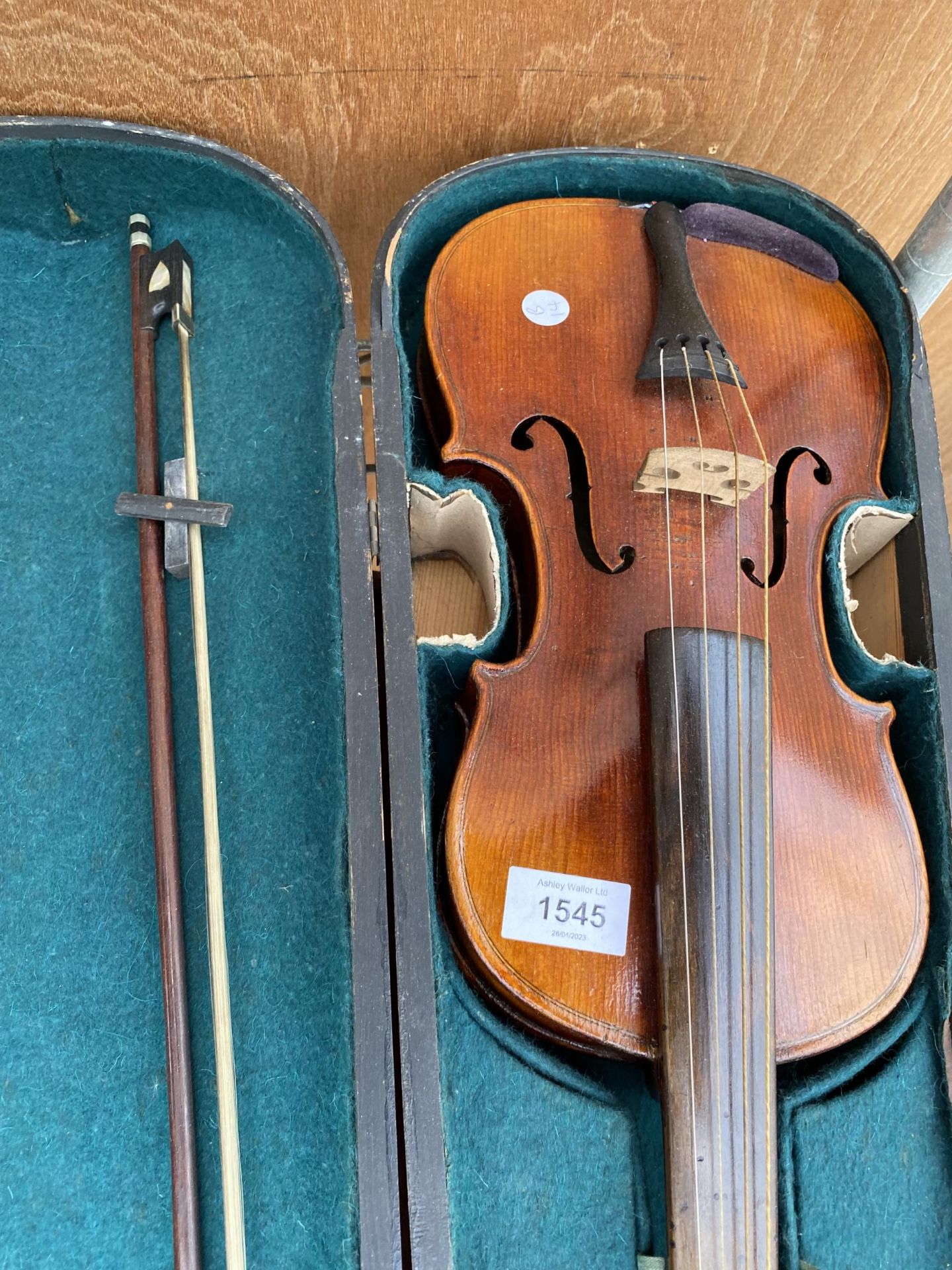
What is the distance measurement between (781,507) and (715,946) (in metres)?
0.52

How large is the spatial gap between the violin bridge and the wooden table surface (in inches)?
20.5

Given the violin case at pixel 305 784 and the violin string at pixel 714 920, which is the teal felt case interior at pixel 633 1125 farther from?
the violin string at pixel 714 920

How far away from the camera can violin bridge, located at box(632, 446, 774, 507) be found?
1089 millimetres

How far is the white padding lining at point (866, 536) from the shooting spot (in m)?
1.17

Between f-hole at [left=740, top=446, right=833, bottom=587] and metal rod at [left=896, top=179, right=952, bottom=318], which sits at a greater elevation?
metal rod at [left=896, top=179, right=952, bottom=318]

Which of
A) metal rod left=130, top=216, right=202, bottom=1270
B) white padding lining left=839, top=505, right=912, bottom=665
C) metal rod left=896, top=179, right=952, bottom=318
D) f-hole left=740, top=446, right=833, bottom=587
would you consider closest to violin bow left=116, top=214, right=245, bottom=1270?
metal rod left=130, top=216, right=202, bottom=1270

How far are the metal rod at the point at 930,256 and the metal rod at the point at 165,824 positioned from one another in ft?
3.16

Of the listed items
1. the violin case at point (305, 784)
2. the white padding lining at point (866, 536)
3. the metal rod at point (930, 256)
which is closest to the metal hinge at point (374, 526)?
the violin case at point (305, 784)

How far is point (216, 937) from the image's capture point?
99 cm

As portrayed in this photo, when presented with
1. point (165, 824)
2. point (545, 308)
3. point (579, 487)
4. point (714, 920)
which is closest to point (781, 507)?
point (579, 487)

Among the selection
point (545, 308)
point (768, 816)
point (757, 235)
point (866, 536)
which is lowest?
point (768, 816)

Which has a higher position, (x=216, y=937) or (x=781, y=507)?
(x=781, y=507)

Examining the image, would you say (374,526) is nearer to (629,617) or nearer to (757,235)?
(629,617)

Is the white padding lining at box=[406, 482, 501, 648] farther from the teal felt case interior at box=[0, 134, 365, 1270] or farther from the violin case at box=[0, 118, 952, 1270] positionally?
the teal felt case interior at box=[0, 134, 365, 1270]
